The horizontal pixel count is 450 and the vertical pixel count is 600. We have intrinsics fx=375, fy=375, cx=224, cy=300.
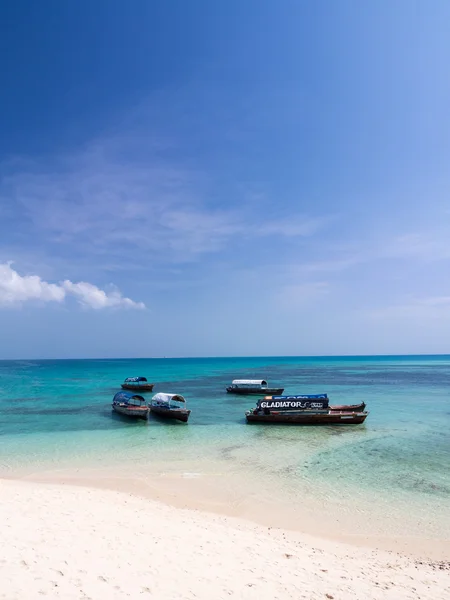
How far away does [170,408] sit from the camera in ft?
116

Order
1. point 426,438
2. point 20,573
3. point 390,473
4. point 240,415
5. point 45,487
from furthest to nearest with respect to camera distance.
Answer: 1. point 240,415
2. point 426,438
3. point 390,473
4. point 45,487
5. point 20,573

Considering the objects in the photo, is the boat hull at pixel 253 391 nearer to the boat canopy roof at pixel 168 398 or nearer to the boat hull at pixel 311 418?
the boat canopy roof at pixel 168 398

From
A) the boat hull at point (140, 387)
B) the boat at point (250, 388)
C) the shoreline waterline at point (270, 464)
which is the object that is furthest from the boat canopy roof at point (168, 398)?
the boat hull at point (140, 387)

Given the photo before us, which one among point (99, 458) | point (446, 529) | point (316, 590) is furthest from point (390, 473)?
point (99, 458)

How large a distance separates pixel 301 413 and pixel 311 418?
984mm

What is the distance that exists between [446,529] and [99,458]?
18272 mm

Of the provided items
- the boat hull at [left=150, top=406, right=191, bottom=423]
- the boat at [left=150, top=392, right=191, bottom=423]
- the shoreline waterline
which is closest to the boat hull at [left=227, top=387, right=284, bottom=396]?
the shoreline waterline

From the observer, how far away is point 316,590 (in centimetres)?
890

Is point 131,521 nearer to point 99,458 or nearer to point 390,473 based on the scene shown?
point 99,458

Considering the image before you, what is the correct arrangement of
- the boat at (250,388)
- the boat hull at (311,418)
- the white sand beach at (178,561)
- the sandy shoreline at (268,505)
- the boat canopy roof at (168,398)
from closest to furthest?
1. the white sand beach at (178,561)
2. the sandy shoreline at (268,505)
3. the boat hull at (311,418)
4. the boat canopy roof at (168,398)
5. the boat at (250,388)

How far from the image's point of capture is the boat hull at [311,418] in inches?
1314

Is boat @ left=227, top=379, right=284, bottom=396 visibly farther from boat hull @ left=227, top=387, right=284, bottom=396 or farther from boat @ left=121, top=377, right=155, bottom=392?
boat @ left=121, top=377, right=155, bottom=392

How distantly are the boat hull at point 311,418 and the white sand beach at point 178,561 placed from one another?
65.1 ft

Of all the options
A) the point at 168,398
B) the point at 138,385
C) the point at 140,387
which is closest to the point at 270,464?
the point at 168,398
